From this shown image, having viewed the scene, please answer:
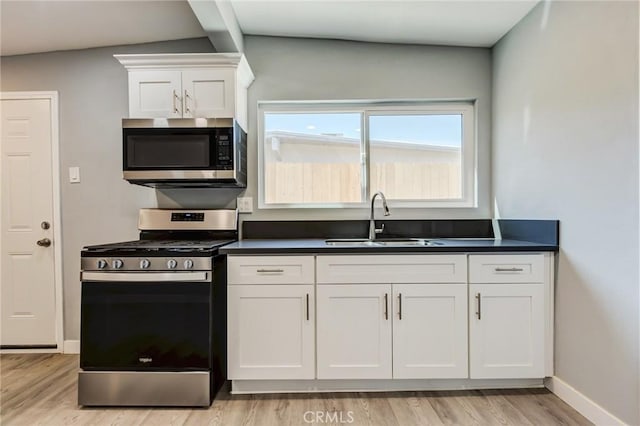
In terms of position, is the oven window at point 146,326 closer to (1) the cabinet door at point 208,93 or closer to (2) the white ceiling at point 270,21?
(1) the cabinet door at point 208,93

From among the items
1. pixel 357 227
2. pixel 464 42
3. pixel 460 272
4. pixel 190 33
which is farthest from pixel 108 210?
pixel 464 42

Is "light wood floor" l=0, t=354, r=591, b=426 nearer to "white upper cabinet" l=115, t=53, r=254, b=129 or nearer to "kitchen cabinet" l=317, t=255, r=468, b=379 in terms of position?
"kitchen cabinet" l=317, t=255, r=468, b=379

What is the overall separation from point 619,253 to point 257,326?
176 cm

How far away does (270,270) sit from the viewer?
2051mm

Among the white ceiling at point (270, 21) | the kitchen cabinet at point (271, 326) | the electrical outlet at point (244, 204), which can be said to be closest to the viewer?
the kitchen cabinet at point (271, 326)

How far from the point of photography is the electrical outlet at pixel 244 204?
2.68 meters

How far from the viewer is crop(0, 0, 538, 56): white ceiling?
2.20 metres

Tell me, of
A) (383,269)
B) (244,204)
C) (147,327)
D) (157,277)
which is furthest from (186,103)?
(383,269)

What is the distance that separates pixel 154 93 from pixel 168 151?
0.41 metres

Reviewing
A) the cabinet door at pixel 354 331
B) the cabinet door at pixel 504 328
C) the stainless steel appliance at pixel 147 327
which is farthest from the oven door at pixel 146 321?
the cabinet door at pixel 504 328

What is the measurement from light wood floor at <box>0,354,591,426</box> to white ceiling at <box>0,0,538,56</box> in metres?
2.13

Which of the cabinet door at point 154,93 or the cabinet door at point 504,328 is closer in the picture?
the cabinet door at point 504,328

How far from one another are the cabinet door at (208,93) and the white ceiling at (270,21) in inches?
9.4

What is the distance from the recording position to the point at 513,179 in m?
2.45
